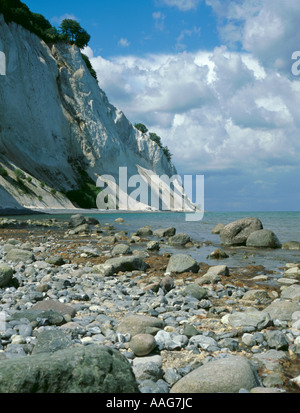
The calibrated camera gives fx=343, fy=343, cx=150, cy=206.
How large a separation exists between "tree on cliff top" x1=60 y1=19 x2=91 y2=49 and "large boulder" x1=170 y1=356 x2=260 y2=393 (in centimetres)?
6987

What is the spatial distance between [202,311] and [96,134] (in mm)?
58959

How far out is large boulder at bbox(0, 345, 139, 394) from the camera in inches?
106

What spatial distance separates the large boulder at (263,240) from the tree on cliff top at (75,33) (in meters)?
60.1

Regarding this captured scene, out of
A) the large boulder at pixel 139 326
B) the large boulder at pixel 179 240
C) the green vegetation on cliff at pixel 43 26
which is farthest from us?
Result: the green vegetation on cliff at pixel 43 26

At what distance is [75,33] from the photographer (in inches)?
2628

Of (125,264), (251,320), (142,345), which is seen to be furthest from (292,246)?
(142,345)

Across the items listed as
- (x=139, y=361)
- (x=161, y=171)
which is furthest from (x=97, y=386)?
(x=161, y=171)

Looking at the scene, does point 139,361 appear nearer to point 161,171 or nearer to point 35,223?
point 35,223

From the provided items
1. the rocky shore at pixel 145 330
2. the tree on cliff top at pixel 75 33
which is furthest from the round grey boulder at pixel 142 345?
the tree on cliff top at pixel 75 33

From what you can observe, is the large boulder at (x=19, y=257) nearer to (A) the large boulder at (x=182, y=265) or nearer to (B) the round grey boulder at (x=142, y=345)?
(A) the large boulder at (x=182, y=265)

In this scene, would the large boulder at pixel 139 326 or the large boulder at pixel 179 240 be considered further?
the large boulder at pixel 179 240

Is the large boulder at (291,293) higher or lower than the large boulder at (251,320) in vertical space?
lower

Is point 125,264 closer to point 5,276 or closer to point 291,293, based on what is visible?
point 5,276

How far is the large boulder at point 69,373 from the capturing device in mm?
2691
